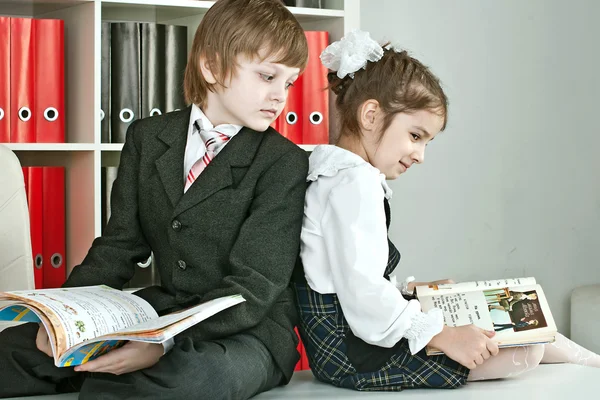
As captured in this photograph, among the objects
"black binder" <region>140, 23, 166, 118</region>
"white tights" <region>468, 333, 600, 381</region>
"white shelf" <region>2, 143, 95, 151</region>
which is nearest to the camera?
"white tights" <region>468, 333, 600, 381</region>

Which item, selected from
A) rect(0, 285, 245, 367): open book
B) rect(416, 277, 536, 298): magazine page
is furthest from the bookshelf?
rect(416, 277, 536, 298): magazine page

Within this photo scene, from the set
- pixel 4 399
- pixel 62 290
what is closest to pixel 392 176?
pixel 62 290

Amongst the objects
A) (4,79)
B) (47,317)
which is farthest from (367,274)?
(4,79)

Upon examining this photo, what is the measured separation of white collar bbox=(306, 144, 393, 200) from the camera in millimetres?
1433

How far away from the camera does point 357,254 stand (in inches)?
52.8

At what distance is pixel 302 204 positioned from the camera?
144 cm

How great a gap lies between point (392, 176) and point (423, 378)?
1.23 ft

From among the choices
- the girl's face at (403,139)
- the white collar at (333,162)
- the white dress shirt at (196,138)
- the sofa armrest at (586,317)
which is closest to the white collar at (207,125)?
the white dress shirt at (196,138)

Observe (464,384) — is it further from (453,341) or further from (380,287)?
(380,287)

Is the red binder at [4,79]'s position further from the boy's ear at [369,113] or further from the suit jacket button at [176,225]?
the boy's ear at [369,113]

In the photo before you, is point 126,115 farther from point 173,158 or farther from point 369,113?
point 369,113

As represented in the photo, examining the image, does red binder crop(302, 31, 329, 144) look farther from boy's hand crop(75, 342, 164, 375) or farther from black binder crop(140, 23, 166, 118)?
boy's hand crop(75, 342, 164, 375)

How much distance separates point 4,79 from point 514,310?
1.24 m

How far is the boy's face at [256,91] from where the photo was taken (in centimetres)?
145
